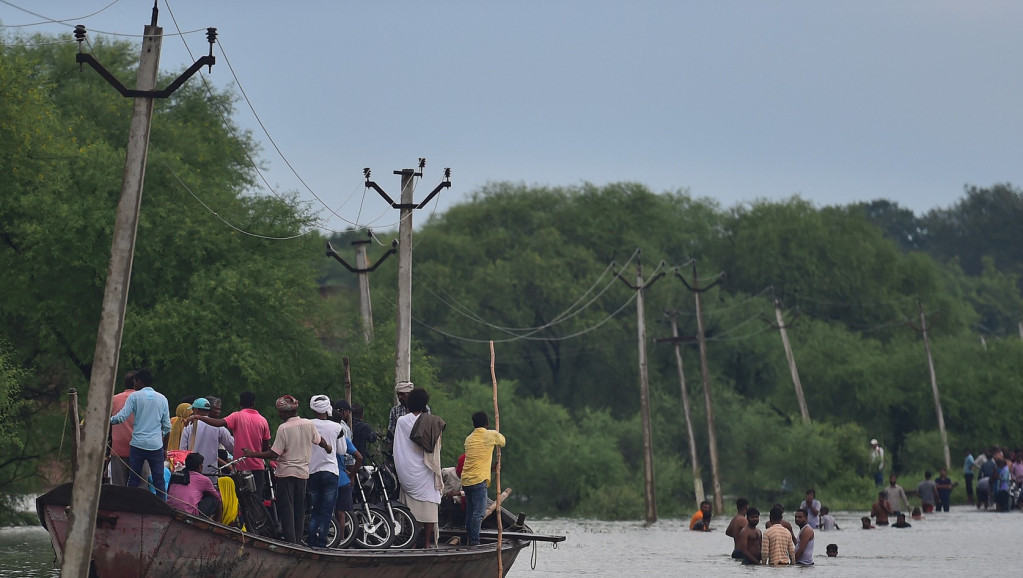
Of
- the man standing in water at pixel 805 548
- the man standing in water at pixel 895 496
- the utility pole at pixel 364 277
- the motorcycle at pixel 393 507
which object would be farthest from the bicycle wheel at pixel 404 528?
the man standing in water at pixel 895 496

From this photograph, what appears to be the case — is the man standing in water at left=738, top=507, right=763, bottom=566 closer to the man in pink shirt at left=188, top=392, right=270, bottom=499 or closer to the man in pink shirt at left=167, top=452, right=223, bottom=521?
the man in pink shirt at left=188, top=392, right=270, bottom=499

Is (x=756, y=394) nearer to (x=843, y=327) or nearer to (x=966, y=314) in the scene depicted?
(x=843, y=327)

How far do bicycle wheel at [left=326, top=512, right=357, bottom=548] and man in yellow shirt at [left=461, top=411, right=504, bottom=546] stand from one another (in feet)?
5.52

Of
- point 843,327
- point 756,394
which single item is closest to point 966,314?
point 843,327

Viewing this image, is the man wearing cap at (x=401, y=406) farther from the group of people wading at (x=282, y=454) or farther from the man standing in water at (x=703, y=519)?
the man standing in water at (x=703, y=519)

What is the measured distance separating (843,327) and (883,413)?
23.5ft

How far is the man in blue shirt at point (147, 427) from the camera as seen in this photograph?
57.8 ft

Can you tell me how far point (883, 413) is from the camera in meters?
64.8

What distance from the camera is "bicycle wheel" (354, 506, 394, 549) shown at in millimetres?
20219

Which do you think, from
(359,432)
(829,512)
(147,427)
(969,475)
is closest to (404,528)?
(359,432)

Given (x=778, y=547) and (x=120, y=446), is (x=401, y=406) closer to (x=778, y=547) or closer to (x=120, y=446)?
(x=120, y=446)

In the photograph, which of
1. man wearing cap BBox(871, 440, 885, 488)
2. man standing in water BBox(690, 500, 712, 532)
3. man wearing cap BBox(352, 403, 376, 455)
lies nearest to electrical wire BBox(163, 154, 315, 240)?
man standing in water BBox(690, 500, 712, 532)

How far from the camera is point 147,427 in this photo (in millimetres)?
17641

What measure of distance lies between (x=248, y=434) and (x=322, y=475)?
101 centimetres
